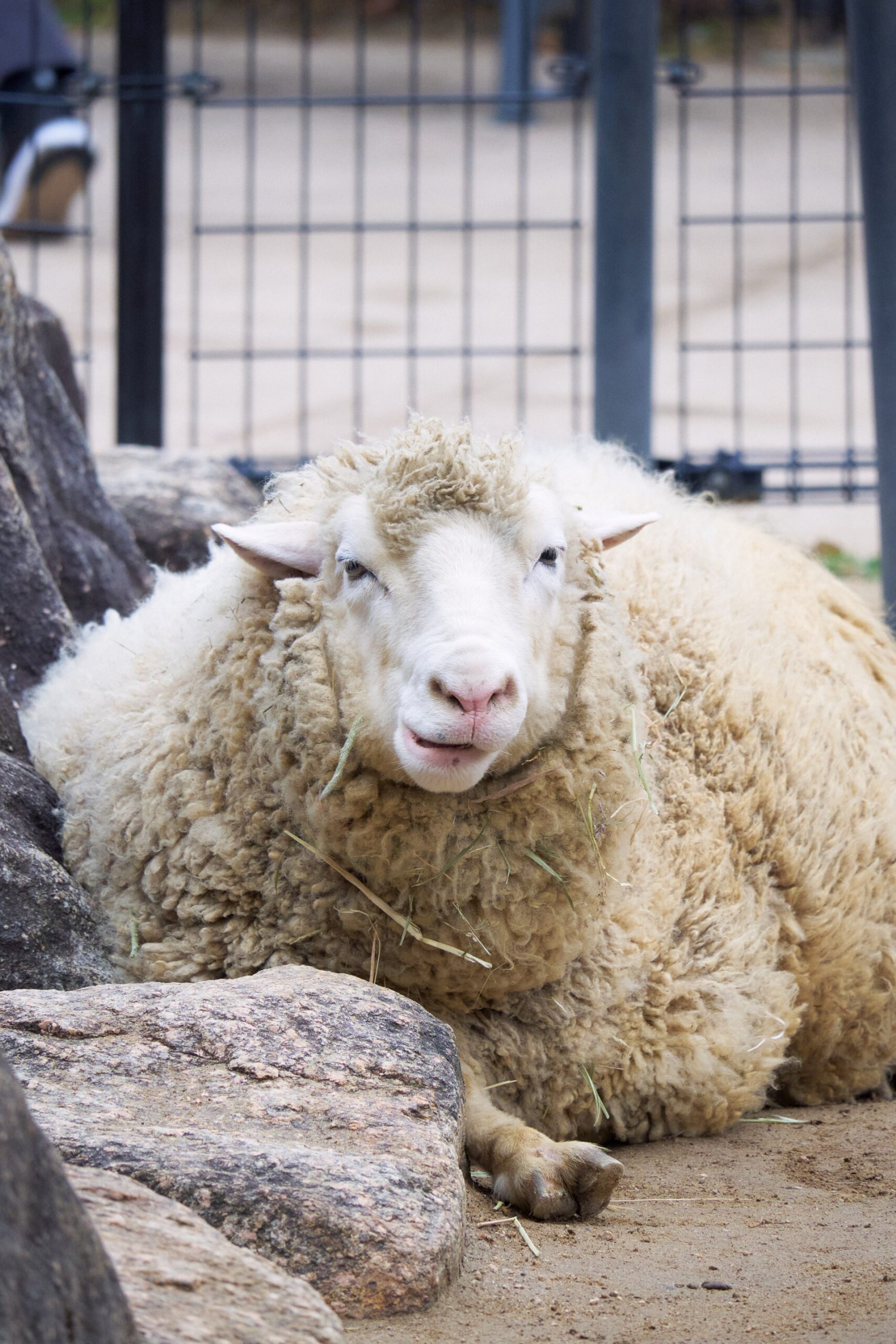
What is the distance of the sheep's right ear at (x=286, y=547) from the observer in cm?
274

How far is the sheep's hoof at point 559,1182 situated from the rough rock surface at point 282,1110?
0.49 ft

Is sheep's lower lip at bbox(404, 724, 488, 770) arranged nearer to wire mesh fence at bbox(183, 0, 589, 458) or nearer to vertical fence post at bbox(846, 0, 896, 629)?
vertical fence post at bbox(846, 0, 896, 629)

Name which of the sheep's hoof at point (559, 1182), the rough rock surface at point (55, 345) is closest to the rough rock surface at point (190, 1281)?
the sheep's hoof at point (559, 1182)

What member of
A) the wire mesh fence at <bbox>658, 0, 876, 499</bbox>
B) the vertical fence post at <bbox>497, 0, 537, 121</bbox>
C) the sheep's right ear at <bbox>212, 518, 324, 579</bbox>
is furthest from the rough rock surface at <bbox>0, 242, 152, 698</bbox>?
the vertical fence post at <bbox>497, 0, 537, 121</bbox>

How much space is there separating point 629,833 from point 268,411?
7865mm

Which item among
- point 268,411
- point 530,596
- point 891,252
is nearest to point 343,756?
point 530,596

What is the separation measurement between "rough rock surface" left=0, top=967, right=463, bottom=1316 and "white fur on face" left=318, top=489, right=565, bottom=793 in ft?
1.34

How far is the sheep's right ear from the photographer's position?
108 inches

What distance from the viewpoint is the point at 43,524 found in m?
3.96

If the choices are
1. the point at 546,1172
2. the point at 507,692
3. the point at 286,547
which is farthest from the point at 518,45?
the point at 546,1172

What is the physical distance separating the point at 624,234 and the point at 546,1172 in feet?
13.2

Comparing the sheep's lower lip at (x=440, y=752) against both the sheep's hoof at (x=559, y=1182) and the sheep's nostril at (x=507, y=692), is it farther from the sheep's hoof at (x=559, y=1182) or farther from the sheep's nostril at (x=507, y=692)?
the sheep's hoof at (x=559, y=1182)

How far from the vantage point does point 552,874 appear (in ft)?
8.74

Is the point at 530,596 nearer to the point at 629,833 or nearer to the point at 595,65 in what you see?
the point at 629,833
